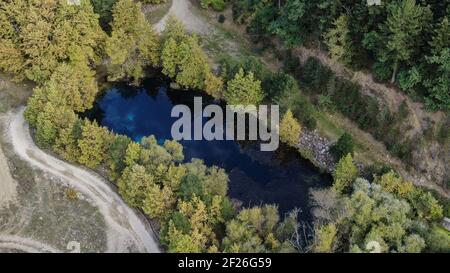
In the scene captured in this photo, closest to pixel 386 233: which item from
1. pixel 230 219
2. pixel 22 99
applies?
pixel 230 219

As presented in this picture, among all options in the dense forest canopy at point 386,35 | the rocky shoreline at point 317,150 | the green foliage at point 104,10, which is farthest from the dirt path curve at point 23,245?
the dense forest canopy at point 386,35

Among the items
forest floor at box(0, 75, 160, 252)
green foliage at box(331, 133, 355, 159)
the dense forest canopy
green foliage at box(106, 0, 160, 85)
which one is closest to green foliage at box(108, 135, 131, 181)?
forest floor at box(0, 75, 160, 252)

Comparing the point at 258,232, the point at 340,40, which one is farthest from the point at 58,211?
the point at 340,40

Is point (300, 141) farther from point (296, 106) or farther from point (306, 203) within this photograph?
point (306, 203)

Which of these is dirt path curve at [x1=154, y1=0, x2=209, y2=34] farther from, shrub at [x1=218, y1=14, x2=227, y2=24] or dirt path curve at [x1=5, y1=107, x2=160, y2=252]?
→ dirt path curve at [x1=5, y1=107, x2=160, y2=252]

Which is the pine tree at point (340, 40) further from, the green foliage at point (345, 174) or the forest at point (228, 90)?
the green foliage at point (345, 174)

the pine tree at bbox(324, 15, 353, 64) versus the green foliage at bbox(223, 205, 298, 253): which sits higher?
the pine tree at bbox(324, 15, 353, 64)
